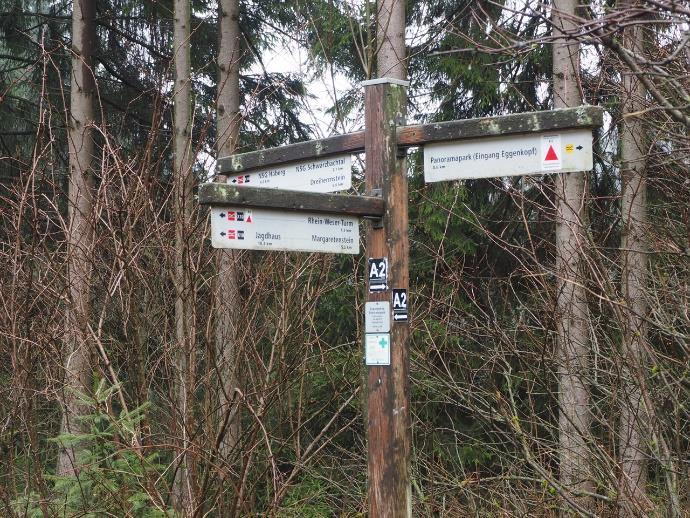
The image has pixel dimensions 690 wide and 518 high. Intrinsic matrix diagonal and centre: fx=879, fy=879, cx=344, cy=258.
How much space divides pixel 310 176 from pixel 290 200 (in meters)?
0.39

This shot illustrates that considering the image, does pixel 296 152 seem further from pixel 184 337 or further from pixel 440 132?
pixel 184 337

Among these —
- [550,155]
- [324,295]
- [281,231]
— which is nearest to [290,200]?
[281,231]

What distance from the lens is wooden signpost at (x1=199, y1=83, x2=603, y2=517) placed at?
345 centimetres

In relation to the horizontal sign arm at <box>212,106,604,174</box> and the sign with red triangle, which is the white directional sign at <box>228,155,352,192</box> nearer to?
the horizontal sign arm at <box>212,106,604,174</box>

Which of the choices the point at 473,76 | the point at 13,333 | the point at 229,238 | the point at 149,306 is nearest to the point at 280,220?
the point at 229,238

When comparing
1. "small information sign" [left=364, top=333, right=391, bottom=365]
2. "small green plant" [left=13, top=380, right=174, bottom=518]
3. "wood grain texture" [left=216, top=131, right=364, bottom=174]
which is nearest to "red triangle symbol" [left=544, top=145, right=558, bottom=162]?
"wood grain texture" [left=216, top=131, right=364, bottom=174]

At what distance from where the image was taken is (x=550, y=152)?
11.3 feet

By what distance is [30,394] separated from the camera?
19.1 ft

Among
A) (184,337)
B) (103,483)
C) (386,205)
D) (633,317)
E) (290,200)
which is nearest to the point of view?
(290,200)

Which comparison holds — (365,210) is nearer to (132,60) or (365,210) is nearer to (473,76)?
(473,76)

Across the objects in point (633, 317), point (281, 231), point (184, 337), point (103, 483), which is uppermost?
point (281, 231)

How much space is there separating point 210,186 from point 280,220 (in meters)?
0.34

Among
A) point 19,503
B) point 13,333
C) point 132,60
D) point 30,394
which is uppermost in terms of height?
point 132,60

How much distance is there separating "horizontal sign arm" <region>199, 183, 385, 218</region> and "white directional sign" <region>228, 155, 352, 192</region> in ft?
0.60
